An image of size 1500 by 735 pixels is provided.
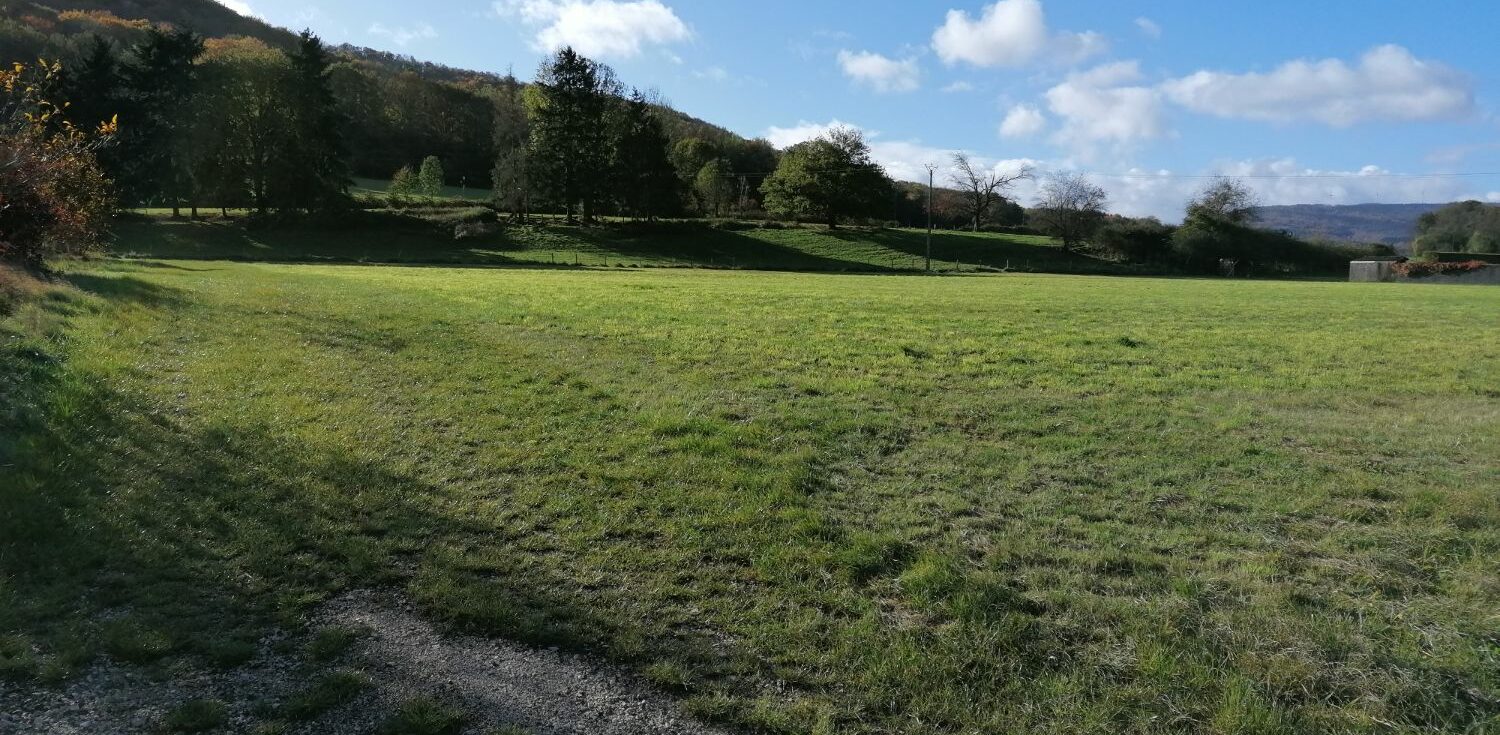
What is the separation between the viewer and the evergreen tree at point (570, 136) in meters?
76.2

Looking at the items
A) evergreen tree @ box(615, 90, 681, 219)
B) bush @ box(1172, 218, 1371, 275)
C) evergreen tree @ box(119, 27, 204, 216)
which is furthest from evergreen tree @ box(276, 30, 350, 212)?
bush @ box(1172, 218, 1371, 275)

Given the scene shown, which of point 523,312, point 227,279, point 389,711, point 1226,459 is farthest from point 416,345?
point 227,279

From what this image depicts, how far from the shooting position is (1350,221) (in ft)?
459

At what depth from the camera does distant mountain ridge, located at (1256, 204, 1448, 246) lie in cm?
10650

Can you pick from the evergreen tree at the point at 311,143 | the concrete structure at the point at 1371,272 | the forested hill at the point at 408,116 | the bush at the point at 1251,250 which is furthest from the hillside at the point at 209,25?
the concrete structure at the point at 1371,272

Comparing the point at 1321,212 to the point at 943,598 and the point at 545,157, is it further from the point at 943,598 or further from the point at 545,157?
the point at 943,598

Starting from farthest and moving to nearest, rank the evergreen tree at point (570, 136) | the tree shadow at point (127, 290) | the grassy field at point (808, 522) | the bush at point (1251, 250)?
the bush at point (1251, 250) < the evergreen tree at point (570, 136) < the tree shadow at point (127, 290) < the grassy field at point (808, 522)

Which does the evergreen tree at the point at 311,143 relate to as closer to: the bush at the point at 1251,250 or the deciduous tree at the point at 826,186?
the deciduous tree at the point at 826,186

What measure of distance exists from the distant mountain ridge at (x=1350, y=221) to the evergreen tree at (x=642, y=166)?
76.6 meters

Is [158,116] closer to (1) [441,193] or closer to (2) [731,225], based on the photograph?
(1) [441,193]

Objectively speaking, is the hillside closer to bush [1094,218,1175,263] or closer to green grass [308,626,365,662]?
bush [1094,218,1175,263]

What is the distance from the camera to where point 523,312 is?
65.6ft

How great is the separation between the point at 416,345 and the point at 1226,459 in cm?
1252

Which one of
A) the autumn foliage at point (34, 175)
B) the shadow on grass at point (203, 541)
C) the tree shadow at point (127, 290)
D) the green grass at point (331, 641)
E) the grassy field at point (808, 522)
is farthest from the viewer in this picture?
the tree shadow at point (127, 290)
